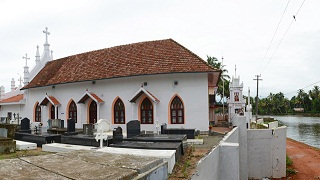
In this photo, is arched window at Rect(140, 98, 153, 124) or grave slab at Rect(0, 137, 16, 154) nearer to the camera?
grave slab at Rect(0, 137, 16, 154)

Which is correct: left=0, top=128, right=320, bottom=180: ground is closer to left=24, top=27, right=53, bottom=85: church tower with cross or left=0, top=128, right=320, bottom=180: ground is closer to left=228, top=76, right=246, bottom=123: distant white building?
left=228, top=76, right=246, bottom=123: distant white building

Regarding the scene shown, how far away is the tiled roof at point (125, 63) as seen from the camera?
17.5m

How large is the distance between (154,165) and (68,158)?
0.91 m

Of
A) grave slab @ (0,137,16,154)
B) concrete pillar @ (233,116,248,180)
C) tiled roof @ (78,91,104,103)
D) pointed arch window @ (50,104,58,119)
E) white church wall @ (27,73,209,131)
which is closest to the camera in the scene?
grave slab @ (0,137,16,154)

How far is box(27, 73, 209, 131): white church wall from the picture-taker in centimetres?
1711

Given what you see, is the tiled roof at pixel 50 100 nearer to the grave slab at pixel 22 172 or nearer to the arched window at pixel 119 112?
the arched window at pixel 119 112

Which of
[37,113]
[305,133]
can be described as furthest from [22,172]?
[305,133]

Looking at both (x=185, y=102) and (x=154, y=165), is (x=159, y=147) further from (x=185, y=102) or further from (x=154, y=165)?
(x=185, y=102)

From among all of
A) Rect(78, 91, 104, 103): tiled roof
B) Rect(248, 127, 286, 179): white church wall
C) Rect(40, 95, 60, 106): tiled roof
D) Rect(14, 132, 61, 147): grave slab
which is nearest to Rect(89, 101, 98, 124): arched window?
Rect(78, 91, 104, 103): tiled roof

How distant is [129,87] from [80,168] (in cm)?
1684

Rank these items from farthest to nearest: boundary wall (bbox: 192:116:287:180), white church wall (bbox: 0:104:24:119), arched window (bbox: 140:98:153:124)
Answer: white church wall (bbox: 0:104:24:119)
arched window (bbox: 140:98:153:124)
boundary wall (bbox: 192:116:287:180)

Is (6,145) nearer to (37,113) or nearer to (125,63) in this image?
(125,63)

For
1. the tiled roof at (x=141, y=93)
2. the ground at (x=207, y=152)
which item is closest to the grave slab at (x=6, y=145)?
the ground at (x=207, y=152)

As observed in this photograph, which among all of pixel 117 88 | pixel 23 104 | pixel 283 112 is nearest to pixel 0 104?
pixel 23 104
